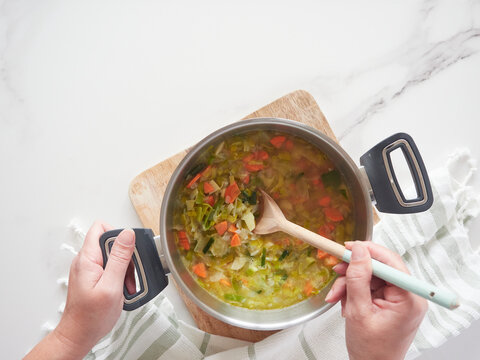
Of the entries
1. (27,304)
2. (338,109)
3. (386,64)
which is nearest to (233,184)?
(338,109)

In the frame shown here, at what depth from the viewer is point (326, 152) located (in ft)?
4.76

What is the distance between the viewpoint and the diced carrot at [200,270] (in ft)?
4.93

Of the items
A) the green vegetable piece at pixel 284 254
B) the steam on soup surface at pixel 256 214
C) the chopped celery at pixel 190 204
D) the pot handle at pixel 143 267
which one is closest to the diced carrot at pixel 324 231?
the steam on soup surface at pixel 256 214

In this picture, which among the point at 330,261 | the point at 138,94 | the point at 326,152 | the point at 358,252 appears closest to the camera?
the point at 358,252

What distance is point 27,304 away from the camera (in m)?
1.75

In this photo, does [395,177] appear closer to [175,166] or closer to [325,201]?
[325,201]

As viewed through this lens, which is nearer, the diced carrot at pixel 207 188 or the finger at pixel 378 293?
the finger at pixel 378 293

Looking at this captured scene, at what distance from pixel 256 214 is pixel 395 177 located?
0.50m

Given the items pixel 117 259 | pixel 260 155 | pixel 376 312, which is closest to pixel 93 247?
pixel 117 259

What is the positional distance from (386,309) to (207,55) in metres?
1.19

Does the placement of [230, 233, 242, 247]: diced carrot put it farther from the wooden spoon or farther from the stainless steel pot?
the stainless steel pot

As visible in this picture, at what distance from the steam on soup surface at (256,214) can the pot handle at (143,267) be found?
16cm

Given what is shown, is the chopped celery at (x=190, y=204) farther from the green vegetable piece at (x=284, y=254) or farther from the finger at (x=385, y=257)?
the finger at (x=385, y=257)

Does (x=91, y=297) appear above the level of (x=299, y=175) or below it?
above
